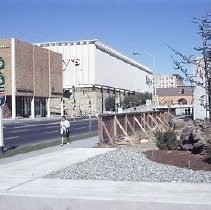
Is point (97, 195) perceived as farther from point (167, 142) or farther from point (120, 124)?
point (120, 124)

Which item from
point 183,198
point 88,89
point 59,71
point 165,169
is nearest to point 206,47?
point 165,169

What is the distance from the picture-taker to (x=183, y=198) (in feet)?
28.0

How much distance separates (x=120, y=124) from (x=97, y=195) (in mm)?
15715

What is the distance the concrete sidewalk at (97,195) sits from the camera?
8.30 metres

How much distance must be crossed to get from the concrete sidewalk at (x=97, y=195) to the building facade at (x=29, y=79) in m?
68.6

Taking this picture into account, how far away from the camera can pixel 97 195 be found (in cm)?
890

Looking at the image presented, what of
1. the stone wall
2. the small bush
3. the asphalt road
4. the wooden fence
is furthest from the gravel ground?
the stone wall

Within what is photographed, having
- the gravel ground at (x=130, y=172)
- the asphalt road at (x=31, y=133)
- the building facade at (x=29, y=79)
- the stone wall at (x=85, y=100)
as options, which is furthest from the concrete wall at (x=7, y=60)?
the gravel ground at (x=130, y=172)

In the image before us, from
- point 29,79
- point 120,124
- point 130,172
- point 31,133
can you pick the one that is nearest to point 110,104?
point 29,79

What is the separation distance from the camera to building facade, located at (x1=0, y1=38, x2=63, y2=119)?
257ft

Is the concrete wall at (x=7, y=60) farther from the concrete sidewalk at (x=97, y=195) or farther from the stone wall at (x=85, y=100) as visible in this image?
the concrete sidewalk at (x=97, y=195)

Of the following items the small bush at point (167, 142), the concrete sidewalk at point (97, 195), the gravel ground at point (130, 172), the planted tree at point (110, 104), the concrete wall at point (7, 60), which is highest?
the concrete wall at point (7, 60)

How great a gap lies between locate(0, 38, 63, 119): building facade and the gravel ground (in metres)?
65.9

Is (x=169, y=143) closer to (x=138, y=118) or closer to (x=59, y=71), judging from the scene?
(x=138, y=118)
